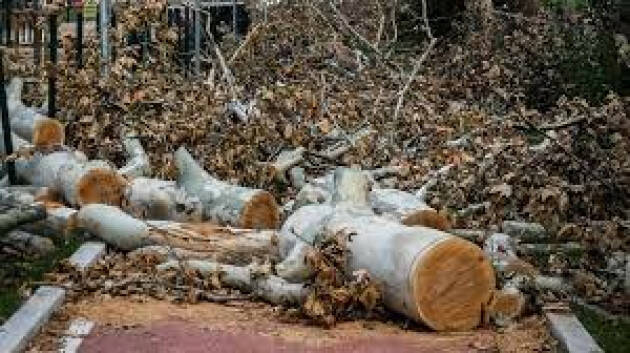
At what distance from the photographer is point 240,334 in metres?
6.99

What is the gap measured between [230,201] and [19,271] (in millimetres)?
1854

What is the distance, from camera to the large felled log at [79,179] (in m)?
9.77

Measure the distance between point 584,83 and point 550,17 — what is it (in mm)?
2092

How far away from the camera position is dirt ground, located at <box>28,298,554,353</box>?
6684 millimetres

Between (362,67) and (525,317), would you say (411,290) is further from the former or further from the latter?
Result: (362,67)

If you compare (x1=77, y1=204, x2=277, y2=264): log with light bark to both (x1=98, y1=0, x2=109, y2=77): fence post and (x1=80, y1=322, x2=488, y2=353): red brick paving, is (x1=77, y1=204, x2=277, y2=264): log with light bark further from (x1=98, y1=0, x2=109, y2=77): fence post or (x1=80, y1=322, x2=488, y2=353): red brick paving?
(x1=98, y1=0, x2=109, y2=77): fence post

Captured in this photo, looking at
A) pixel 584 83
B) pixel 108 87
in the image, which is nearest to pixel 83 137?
pixel 108 87

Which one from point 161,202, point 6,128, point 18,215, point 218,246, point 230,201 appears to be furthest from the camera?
point 6,128

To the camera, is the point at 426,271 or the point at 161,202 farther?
the point at 161,202

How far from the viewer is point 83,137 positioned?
11.4 m

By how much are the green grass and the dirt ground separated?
0.29 meters

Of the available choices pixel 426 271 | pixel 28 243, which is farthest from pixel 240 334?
pixel 28 243

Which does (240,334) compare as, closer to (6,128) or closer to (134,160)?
(6,128)

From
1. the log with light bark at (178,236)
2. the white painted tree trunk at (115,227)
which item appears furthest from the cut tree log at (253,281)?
the white painted tree trunk at (115,227)
